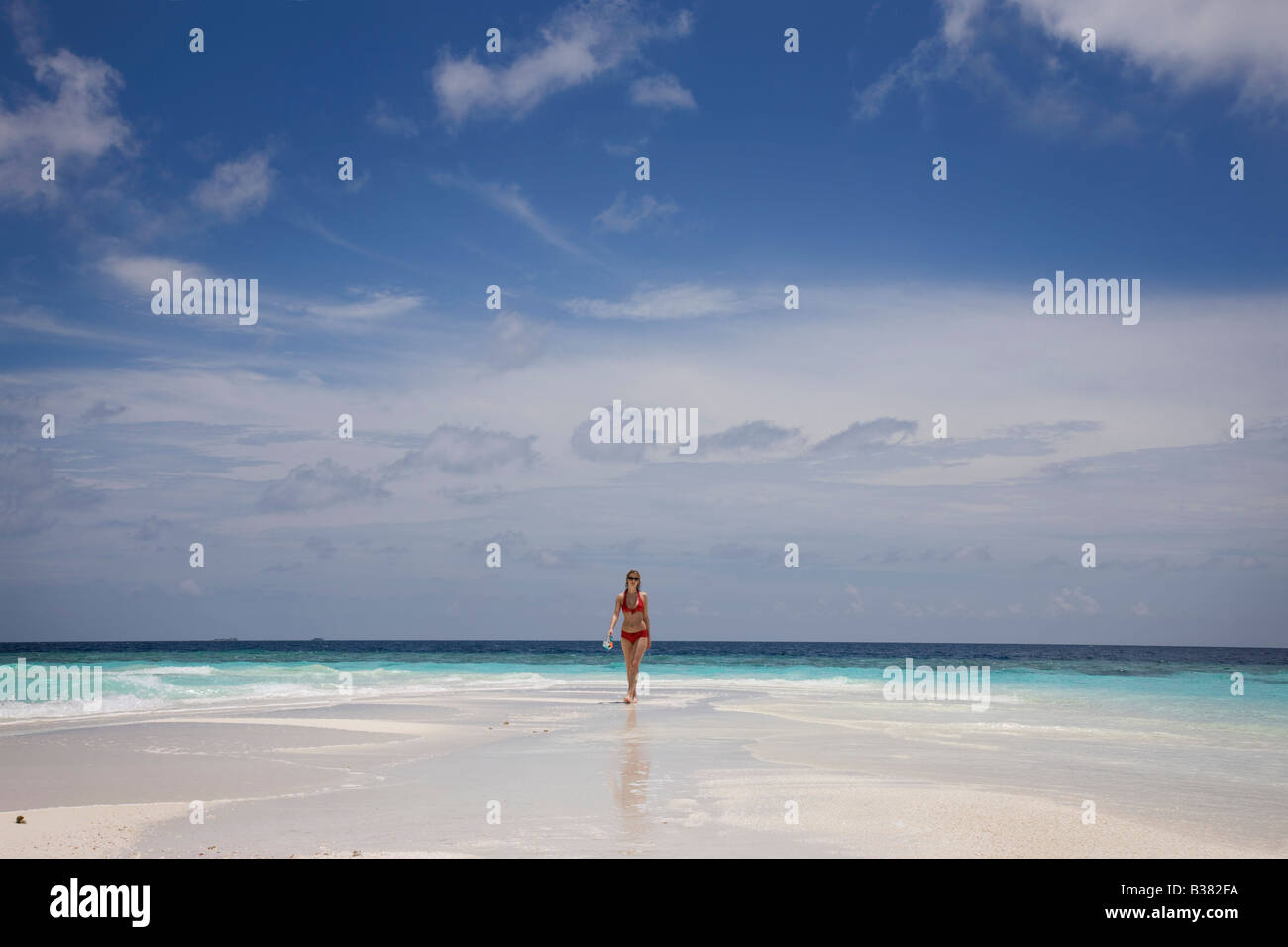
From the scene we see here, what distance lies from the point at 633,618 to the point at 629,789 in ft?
31.3

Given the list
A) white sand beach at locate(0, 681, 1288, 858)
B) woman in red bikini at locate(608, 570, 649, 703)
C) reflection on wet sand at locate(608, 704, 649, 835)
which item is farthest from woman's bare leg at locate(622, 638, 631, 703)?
reflection on wet sand at locate(608, 704, 649, 835)

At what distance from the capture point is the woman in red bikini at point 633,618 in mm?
17317

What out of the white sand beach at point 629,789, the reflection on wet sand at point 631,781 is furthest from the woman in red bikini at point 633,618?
the reflection on wet sand at point 631,781

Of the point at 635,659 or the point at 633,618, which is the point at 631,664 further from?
the point at 633,618

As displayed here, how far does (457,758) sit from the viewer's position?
10.0 meters

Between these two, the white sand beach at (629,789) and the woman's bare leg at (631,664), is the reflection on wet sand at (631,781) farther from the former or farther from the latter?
the woman's bare leg at (631,664)

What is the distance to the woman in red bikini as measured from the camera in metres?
17.3

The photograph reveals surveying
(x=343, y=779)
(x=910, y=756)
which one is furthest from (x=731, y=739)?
(x=343, y=779)

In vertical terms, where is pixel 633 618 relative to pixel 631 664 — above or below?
above

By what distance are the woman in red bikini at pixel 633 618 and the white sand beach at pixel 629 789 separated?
289 cm

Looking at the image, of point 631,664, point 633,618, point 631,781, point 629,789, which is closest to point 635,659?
point 631,664

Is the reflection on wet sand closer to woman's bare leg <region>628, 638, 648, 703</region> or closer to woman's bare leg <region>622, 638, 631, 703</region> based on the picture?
woman's bare leg <region>628, 638, 648, 703</region>

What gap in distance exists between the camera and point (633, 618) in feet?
57.2
